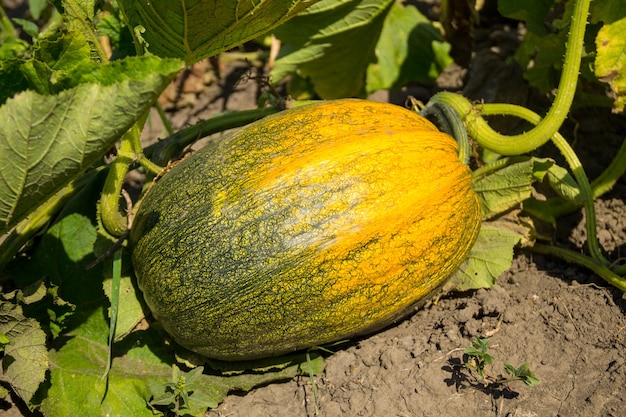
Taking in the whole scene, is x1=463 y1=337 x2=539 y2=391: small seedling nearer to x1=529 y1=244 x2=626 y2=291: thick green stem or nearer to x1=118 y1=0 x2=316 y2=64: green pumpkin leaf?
x1=529 y1=244 x2=626 y2=291: thick green stem

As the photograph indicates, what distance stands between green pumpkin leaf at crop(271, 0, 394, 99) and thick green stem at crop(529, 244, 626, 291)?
Answer: 1237mm

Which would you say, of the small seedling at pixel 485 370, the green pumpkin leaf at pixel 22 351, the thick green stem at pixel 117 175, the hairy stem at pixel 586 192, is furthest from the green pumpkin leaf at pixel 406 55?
the green pumpkin leaf at pixel 22 351

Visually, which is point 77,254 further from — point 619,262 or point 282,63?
point 619,262

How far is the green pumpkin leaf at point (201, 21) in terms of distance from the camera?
2.09m

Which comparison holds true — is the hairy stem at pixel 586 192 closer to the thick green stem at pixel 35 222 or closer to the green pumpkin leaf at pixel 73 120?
the green pumpkin leaf at pixel 73 120

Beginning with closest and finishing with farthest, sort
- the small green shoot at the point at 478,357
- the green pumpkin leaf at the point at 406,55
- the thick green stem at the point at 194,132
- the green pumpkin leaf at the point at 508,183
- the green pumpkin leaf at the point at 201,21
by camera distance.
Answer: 1. the green pumpkin leaf at the point at 201,21
2. the small green shoot at the point at 478,357
3. the green pumpkin leaf at the point at 508,183
4. the thick green stem at the point at 194,132
5. the green pumpkin leaf at the point at 406,55

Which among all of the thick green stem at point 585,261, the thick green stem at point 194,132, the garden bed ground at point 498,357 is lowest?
the garden bed ground at point 498,357

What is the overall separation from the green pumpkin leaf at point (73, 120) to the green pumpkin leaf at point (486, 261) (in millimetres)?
1379

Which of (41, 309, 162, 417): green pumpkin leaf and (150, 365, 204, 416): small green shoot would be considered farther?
(41, 309, 162, 417): green pumpkin leaf

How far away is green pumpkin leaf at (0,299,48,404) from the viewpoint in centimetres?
229

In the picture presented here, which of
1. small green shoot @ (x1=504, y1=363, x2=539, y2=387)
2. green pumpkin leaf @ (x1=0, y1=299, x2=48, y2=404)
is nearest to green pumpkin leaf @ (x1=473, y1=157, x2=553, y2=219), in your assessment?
small green shoot @ (x1=504, y1=363, x2=539, y2=387)

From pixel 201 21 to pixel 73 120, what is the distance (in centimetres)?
56

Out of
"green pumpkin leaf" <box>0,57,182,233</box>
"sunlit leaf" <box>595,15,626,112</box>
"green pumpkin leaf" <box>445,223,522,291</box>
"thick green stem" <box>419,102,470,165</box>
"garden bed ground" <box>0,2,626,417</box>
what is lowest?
"garden bed ground" <box>0,2,626,417</box>

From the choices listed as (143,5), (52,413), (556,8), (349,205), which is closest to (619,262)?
(349,205)
